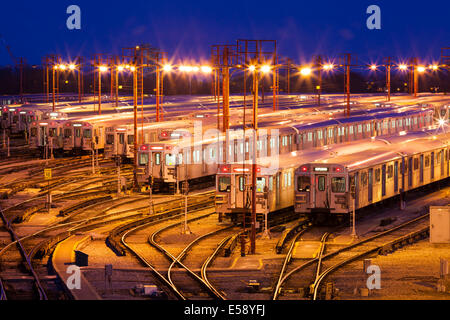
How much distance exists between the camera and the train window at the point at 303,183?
2923 cm

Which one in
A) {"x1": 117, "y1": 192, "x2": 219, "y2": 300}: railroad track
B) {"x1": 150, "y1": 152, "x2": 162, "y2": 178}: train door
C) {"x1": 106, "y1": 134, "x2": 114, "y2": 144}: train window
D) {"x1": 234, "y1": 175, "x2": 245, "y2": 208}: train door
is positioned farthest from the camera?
{"x1": 106, "y1": 134, "x2": 114, "y2": 144}: train window

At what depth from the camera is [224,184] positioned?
1148 inches

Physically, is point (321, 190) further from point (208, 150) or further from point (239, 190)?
point (208, 150)

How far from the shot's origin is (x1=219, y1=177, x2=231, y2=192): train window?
29047 millimetres

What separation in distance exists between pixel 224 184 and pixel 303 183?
2722mm

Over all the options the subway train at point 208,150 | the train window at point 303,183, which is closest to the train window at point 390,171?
the train window at point 303,183

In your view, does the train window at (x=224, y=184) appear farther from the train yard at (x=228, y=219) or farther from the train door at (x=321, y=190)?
the train door at (x=321, y=190)

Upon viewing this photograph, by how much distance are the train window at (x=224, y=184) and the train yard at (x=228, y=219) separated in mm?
46

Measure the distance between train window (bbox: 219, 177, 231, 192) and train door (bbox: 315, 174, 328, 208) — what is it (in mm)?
2987

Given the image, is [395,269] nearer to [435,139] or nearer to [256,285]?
[256,285]

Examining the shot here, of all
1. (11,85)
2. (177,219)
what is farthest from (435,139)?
(11,85)

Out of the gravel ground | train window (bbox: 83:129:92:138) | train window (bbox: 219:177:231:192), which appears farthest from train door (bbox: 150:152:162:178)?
the gravel ground

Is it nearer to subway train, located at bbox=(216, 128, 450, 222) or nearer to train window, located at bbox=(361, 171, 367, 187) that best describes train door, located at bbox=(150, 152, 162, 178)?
subway train, located at bbox=(216, 128, 450, 222)
